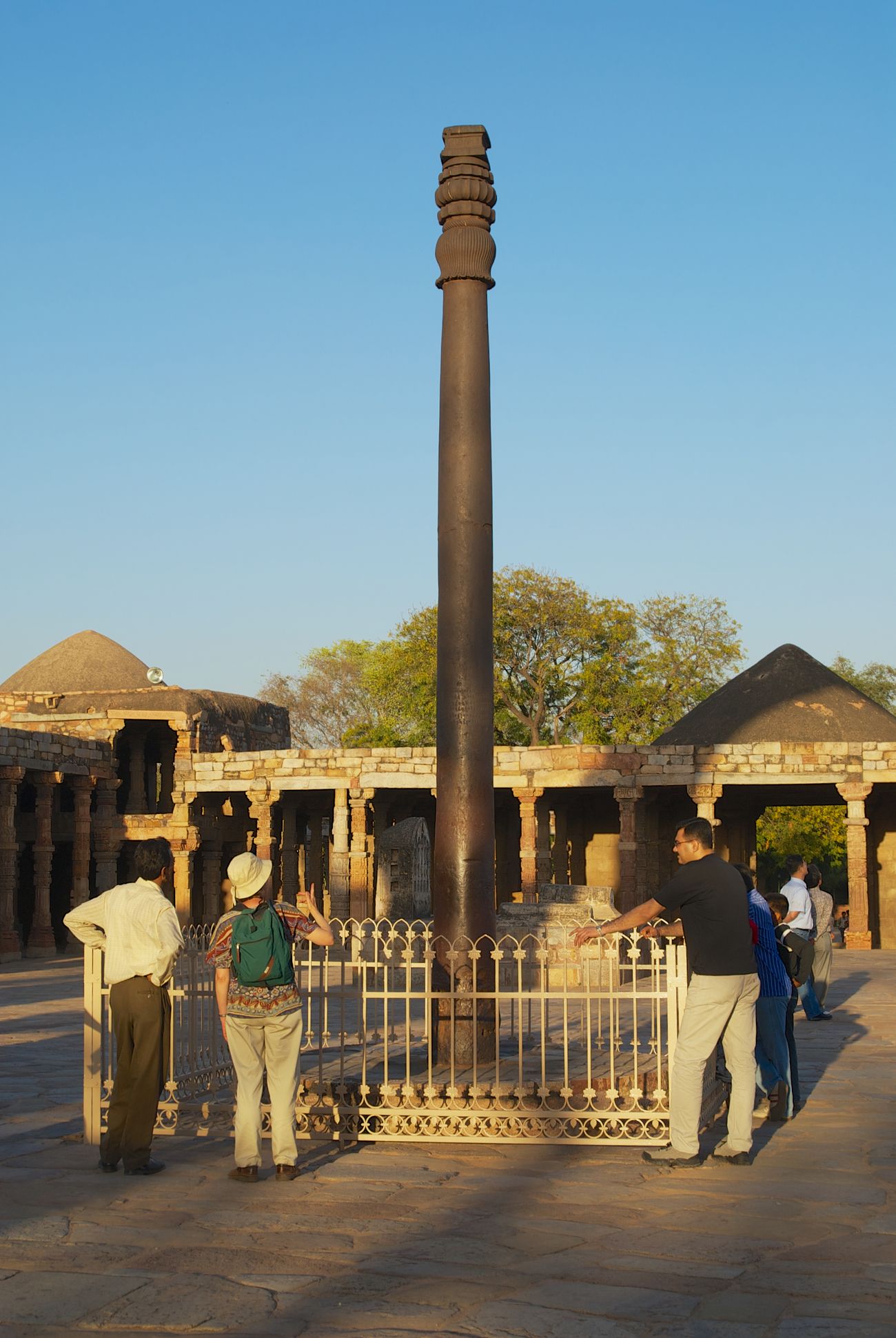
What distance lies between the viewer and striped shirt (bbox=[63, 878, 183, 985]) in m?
6.29

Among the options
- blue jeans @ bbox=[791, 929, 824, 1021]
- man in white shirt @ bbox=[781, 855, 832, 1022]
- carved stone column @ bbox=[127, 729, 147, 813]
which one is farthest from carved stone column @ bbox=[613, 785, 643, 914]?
man in white shirt @ bbox=[781, 855, 832, 1022]

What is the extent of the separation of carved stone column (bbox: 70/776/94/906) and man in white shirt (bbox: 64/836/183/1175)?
76.7ft

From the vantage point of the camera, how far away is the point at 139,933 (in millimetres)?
6328

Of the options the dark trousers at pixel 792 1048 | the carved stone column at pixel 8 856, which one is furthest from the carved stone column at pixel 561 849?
the dark trousers at pixel 792 1048

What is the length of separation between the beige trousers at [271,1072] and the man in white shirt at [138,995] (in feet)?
1.39

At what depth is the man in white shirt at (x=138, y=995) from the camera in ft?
20.0

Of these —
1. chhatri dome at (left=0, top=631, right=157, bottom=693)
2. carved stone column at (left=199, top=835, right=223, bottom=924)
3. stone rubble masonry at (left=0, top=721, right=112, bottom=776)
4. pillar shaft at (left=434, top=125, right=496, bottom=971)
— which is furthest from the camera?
chhatri dome at (left=0, top=631, right=157, bottom=693)

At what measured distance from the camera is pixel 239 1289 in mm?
4352

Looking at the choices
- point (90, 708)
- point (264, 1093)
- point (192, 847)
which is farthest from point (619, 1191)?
point (90, 708)

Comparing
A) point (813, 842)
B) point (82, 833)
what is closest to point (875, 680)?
point (813, 842)

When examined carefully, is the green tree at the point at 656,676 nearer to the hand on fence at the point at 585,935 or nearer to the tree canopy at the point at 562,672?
the tree canopy at the point at 562,672

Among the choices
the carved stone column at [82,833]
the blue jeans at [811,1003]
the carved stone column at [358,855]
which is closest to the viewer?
the blue jeans at [811,1003]

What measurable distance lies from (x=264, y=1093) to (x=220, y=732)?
26.3 metres

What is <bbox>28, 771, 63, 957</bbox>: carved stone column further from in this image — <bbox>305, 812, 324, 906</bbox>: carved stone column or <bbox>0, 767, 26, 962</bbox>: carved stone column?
<bbox>305, 812, 324, 906</bbox>: carved stone column
